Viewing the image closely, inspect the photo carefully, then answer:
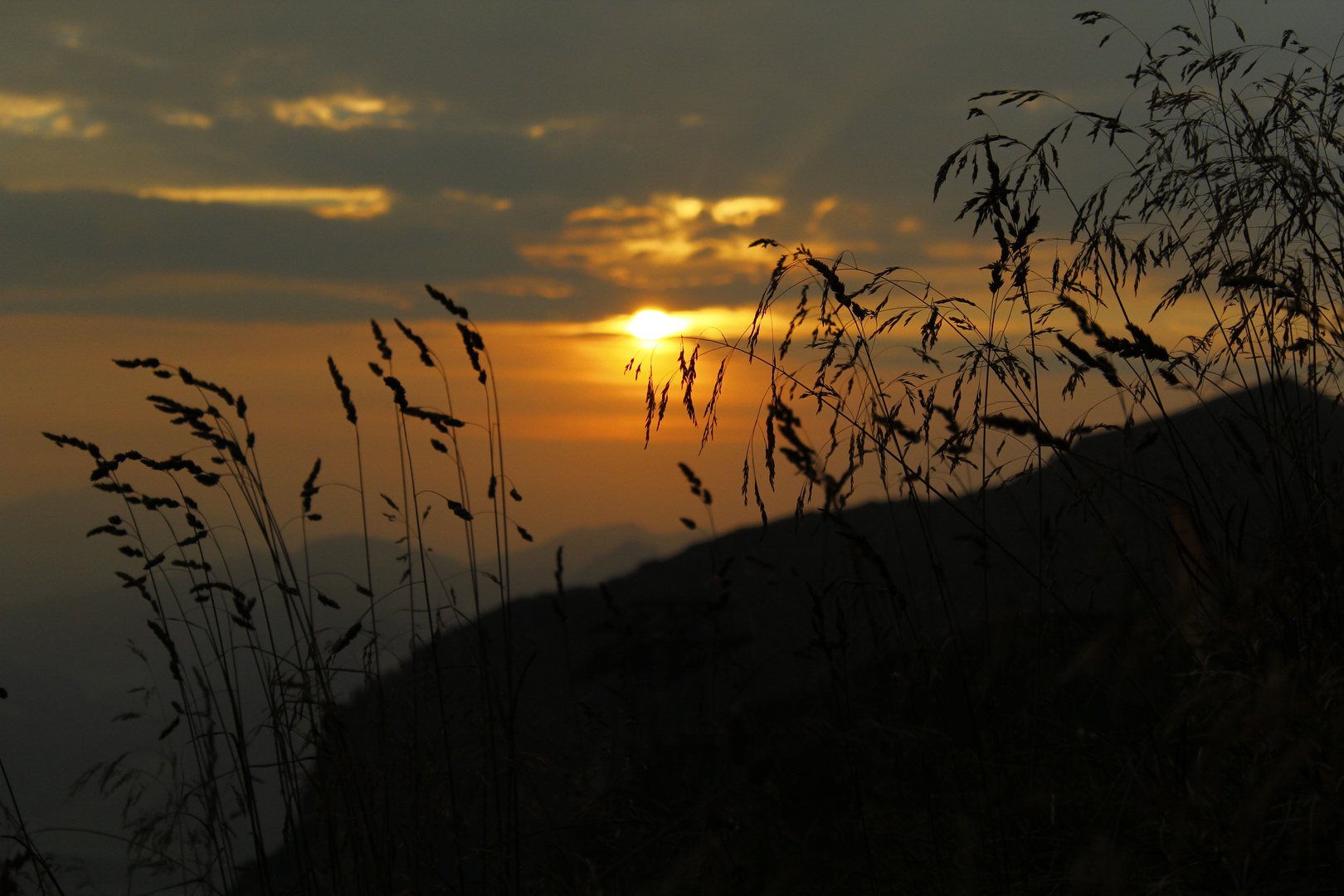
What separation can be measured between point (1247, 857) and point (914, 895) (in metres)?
0.53

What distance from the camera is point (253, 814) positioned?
6.92 feet

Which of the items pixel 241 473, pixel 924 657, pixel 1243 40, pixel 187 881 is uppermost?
pixel 1243 40

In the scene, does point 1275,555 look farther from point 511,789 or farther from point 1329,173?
point 511,789

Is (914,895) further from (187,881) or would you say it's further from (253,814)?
(187,881)

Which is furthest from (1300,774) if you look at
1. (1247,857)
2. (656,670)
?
(656,670)

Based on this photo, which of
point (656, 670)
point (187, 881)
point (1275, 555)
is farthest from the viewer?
point (656, 670)

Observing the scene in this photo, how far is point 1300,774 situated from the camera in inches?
62.5

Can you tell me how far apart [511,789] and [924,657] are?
884 millimetres

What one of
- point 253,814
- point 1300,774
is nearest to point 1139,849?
point 1300,774

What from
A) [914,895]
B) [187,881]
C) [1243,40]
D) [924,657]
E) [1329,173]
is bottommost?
[187,881]

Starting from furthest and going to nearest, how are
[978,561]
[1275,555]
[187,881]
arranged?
[187,881], [1275,555], [978,561]

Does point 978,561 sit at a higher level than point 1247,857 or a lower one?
higher

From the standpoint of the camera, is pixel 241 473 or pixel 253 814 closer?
pixel 253 814

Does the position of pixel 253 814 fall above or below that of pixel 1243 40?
below
